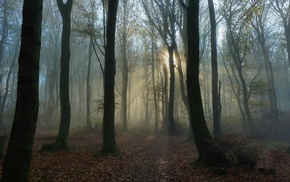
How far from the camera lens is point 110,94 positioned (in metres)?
11.1

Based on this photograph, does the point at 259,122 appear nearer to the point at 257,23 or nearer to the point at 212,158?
the point at 257,23

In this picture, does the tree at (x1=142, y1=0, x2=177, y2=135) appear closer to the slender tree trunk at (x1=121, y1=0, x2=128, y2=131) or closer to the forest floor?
the slender tree trunk at (x1=121, y1=0, x2=128, y2=131)

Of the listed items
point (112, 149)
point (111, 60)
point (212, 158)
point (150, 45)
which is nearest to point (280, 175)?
point (212, 158)

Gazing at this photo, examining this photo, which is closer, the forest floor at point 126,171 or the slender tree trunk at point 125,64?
the forest floor at point 126,171

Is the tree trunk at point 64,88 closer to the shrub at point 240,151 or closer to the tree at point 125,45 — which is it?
the shrub at point 240,151

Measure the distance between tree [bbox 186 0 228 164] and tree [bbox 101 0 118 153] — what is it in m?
3.91

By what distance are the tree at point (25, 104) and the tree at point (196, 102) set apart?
5.56 metres

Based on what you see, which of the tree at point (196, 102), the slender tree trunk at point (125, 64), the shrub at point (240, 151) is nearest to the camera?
the shrub at point (240, 151)

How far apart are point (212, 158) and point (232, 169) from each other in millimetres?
697

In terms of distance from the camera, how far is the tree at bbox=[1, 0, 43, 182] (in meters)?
4.62

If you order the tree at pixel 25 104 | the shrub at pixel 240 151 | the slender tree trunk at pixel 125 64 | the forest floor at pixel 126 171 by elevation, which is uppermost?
the slender tree trunk at pixel 125 64

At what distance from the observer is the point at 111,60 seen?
11.3 metres


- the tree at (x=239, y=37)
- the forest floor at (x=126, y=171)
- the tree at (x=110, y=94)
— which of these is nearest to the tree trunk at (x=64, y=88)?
the forest floor at (x=126, y=171)

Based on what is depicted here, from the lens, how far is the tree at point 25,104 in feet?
15.1
